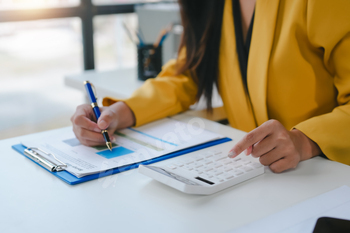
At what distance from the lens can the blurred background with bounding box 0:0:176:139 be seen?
2264mm

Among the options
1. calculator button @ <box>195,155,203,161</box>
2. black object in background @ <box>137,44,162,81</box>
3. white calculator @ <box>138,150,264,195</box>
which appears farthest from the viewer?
black object in background @ <box>137,44,162,81</box>

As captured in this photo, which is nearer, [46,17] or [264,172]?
[264,172]

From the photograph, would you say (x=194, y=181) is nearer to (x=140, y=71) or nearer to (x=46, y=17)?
(x=140, y=71)

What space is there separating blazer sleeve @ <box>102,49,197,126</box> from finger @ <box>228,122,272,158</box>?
0.34 meters

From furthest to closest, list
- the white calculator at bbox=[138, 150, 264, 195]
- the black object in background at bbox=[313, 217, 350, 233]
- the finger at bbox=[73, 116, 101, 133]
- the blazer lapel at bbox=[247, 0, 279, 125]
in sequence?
the blazer lapel at bbox=[247, 0, 279, 125] → the finger at bbox=[73, 116, 101, 133] → the white calculator at bbox=[138, 150, 264, 195] → the black object in background at bbox=[313, 217, 350, 233]

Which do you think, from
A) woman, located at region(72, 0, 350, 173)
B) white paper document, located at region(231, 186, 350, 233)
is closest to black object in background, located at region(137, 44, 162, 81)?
woman, located at region(72, 0, 350, 173)

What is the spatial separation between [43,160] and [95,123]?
5.7 inches

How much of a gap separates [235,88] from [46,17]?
1.55 metres

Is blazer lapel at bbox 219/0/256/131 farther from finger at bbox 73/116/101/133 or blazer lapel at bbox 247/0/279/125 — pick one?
finger at bbox 73/116/101/133

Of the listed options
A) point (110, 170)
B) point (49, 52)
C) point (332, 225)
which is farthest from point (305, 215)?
point (49, 52)

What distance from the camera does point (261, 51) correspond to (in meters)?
0.94

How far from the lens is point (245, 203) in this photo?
56cm

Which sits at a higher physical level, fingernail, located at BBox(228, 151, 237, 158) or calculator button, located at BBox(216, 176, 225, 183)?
fingernail, located at BBox(228, 151, 237, 158)

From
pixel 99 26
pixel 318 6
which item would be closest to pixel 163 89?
pixel 318 6
